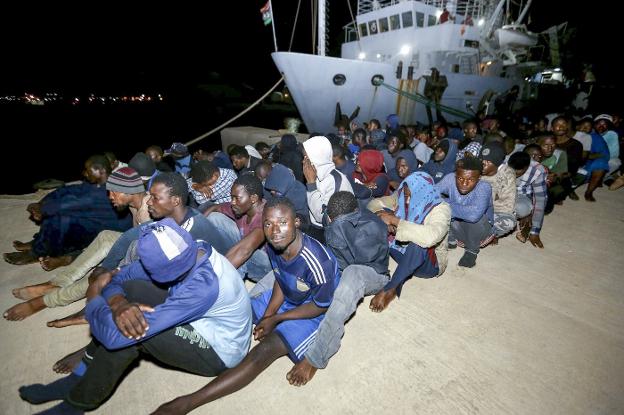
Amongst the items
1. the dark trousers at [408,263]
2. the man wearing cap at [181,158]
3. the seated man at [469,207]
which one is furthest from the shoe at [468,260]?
the man wearing cap at [181,158]

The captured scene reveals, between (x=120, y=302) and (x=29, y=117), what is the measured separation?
43.1 metres

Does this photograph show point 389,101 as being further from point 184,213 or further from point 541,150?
point 184,213

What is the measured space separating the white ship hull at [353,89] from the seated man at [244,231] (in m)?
9.92

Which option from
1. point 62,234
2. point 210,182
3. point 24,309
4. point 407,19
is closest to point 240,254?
point 210,182

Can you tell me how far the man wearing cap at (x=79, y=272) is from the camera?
271 cm

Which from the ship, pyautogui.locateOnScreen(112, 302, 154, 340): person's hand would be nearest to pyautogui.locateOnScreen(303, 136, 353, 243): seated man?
pyautogui.locateOnScreen(112, 302, 154, 340): person's hand

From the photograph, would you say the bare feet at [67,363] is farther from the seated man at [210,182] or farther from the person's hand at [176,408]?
the seated man at [210,182]

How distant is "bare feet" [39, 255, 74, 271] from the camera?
3279 millimetres

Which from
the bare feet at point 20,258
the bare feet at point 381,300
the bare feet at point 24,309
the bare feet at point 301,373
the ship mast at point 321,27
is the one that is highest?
the ship mast at point 321,27

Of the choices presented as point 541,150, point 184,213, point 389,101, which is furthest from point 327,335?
point 389,101

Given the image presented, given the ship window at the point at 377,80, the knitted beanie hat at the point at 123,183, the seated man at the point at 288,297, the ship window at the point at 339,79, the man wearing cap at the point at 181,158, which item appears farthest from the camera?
the ship window at the point at 377,80

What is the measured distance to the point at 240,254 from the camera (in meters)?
2.59

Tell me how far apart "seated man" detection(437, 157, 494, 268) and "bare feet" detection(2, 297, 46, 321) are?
435 centimetres

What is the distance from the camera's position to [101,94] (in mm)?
56312
